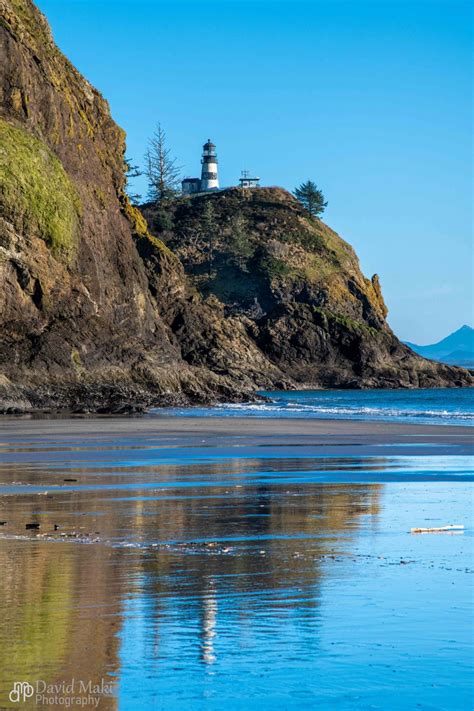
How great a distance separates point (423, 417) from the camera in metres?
52.1

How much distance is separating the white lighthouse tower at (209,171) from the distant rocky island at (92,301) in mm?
55488

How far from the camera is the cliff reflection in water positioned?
7.24 m

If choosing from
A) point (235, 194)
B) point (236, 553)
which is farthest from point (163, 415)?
point (235, 194)

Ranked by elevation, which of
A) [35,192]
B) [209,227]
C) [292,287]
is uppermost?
[209,227]

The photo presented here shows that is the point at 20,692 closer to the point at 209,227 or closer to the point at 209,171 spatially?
the point at 209,227

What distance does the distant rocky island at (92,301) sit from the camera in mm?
56469

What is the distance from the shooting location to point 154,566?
34.2 feet

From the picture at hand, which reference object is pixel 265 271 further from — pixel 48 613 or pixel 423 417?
pixel 48 613

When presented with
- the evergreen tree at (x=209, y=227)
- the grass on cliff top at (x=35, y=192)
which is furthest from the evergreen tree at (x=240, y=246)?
the grass on cliff top at (x=35, y=192)

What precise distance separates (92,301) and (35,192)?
6.80 meters

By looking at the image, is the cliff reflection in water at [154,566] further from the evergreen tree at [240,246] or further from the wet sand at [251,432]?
the evergreen tree at [240,246]

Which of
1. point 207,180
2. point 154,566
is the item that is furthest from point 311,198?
point 154,566

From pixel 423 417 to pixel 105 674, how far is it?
46542 millimetres

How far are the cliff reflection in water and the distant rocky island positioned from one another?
3379 cm
